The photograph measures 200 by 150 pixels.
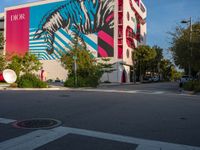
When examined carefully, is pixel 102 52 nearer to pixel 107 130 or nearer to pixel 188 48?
A: pixel 188 48

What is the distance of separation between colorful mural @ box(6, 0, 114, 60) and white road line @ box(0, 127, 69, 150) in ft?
161

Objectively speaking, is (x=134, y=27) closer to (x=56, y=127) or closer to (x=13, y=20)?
(x=13, y=20)

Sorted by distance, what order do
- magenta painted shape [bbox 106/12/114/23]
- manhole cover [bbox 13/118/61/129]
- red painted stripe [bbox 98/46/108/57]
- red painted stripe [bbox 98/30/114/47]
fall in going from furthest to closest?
1. magenta painted shape [bbox 106/12/114/23]
2. red painted stripe [bbox 98/46/108/57]
3. red painted stripe [bbox 98/30/114/47]
4. manhole cover [bbox 13/118/61/129]

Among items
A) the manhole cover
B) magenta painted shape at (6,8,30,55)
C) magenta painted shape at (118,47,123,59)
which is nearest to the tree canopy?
the manhole cover

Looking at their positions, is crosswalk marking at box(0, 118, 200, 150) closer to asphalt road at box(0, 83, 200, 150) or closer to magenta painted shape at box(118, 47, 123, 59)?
asphalt road at box(0, 83, 200, 150)

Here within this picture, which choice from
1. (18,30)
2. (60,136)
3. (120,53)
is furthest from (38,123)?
(18,30)

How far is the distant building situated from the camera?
58.2 metres

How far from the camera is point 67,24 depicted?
62938mm

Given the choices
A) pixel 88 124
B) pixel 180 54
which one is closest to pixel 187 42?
pixel 180 54

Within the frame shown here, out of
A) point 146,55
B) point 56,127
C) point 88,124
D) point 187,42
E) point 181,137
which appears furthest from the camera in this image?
point 146,55

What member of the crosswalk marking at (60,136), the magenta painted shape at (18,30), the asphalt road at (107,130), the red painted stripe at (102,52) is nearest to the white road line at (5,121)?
the asphalt road at (107,130)

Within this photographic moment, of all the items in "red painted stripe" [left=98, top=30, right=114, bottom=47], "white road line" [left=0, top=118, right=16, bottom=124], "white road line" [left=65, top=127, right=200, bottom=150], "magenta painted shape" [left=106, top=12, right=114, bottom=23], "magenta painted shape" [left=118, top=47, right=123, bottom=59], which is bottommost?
"white road line" [left=65, top=127, right=200, bottom=150]

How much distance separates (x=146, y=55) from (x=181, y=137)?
60138 millimetres

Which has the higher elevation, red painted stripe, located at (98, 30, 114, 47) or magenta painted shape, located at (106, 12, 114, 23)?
magenta painted shape, located at (106, 12, 114, 23)
